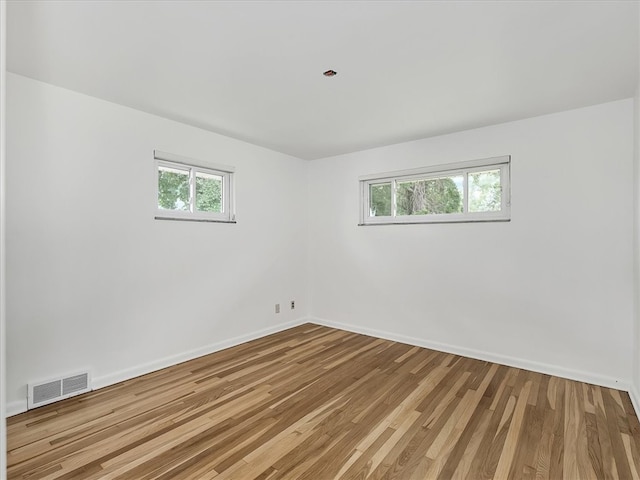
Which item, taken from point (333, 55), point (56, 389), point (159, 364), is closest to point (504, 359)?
point (333, 55)

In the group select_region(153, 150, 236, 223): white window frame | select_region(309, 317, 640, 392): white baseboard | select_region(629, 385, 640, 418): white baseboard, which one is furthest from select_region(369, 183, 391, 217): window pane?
select_region(629, 385, 640, 418): white baseboard

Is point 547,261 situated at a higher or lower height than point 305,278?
higher

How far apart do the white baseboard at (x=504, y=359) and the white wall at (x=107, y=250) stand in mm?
1568

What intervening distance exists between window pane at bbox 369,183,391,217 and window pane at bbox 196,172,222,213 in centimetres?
196

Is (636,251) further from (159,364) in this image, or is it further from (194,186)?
(159,364)

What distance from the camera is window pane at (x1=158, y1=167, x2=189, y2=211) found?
3.21 meters

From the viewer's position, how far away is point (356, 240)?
4.34 meters

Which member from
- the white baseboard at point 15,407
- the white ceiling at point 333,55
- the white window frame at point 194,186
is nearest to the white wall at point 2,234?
the white ceiling at point 333,55

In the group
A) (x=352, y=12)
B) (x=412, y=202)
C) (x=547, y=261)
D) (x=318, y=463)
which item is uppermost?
(x=352, y=12)

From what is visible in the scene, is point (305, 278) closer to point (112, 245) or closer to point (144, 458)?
point (112, 245)

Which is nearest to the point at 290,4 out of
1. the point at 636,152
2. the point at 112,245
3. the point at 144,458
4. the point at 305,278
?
the point at 112,245

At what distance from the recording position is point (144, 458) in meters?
1.82

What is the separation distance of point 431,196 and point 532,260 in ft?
4.10

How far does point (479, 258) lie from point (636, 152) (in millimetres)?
1467
